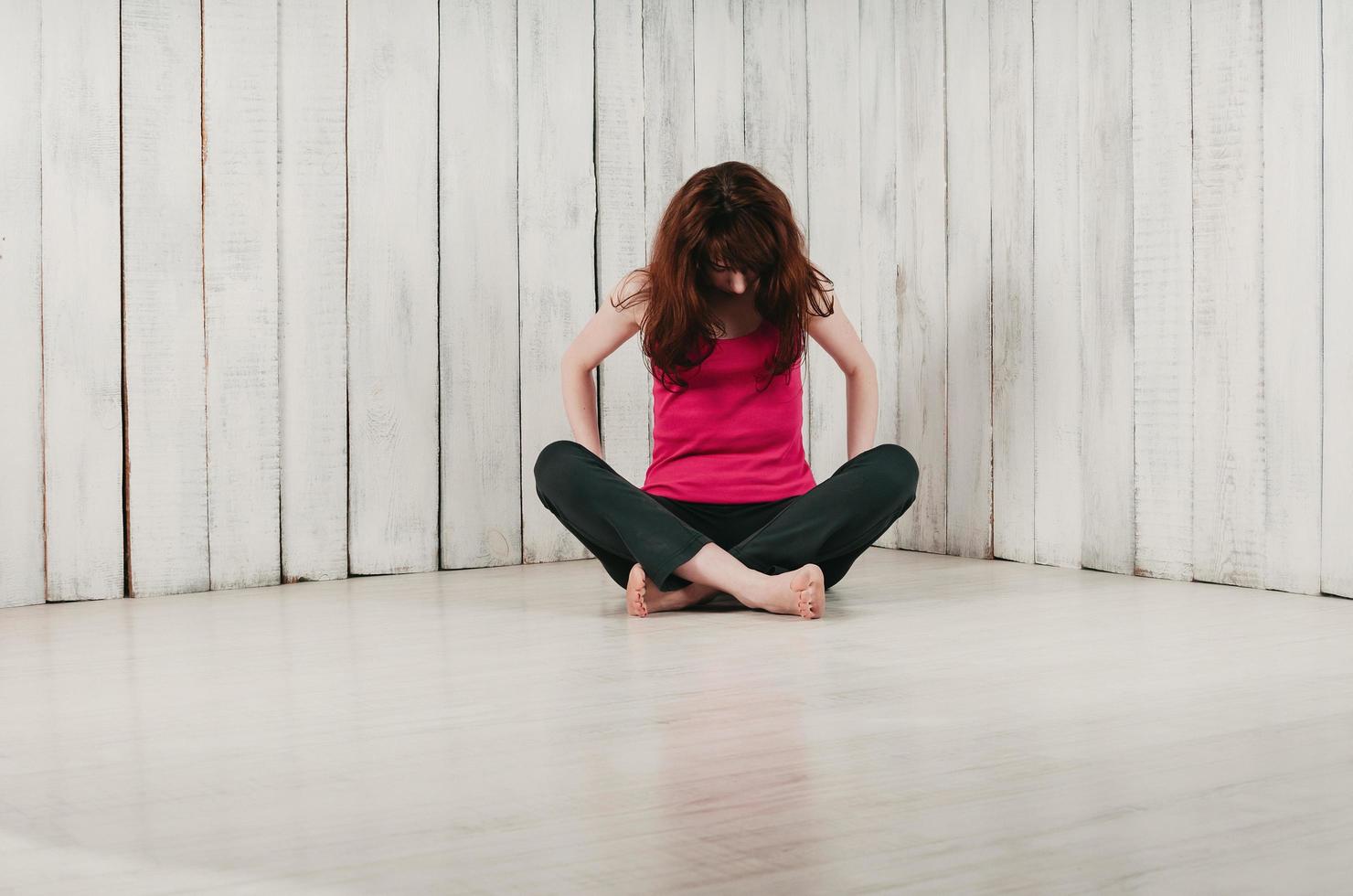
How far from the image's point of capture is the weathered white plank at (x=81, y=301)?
2.22 metres

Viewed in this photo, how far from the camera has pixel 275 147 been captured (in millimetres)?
2398

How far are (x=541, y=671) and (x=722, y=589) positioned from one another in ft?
1.43

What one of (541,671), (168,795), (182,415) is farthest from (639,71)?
(168,795)

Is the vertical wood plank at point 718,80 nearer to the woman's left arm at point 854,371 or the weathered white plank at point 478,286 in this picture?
the weathered white plank at point 478,286

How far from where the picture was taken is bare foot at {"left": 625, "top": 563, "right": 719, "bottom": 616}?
200 cm

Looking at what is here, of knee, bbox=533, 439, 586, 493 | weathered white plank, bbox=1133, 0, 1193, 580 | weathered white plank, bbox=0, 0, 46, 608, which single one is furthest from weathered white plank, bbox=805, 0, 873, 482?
weathered white plank, bbox=0, 0, 46, 608

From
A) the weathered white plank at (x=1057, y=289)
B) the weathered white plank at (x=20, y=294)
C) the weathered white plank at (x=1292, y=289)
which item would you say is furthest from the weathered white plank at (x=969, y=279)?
the weathered white plank at (x=20, y=294)

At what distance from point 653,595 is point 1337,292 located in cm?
114

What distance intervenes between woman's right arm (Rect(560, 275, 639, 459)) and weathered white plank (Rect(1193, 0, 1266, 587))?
0.96 m

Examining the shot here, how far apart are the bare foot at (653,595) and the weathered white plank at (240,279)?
2.54 ft

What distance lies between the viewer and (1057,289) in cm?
252

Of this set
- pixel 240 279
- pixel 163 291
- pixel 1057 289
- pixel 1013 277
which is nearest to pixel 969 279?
pixel 1013 277

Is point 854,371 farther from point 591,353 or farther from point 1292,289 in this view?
point 1292,289

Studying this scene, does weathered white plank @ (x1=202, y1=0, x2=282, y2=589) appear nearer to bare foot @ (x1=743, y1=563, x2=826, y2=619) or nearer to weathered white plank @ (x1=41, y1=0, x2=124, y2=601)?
weathered white plank @ (x1=41, y1=0, x2=124, y2=601)
